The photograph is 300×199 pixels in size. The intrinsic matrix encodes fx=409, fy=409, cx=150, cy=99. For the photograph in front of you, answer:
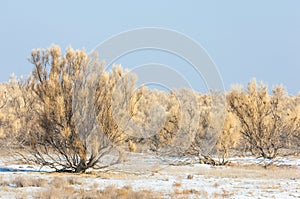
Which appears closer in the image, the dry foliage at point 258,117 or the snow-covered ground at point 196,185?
the snow-covered ground at point 196,185

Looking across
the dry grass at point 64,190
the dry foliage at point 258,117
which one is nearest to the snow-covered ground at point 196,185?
the dry grass at point 64,190

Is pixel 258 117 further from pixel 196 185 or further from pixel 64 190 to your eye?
pixel 64 190

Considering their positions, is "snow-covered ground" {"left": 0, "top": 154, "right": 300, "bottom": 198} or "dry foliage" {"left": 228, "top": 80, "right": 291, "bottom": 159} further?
"dry foliage" {"left": 228, "top": 80, "right": 291, "bottom": 159}

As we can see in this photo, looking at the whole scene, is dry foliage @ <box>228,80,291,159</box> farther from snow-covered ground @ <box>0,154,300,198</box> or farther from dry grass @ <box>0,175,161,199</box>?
dry grass @ <box>0,175,161,199</box>

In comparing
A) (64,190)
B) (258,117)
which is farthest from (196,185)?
(258,117)

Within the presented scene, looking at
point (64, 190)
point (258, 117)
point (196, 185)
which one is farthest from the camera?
point (258, 117)

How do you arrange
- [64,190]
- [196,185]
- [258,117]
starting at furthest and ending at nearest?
[258,117]
[196,185]
[64,190]

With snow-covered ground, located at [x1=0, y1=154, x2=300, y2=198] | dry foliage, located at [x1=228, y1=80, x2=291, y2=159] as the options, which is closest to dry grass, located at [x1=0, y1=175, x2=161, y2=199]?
snow-covered ground, located at [x1=0, y1=154, x2=300, y2=198]

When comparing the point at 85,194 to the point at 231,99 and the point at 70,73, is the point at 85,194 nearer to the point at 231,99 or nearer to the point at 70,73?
the point at 70,73

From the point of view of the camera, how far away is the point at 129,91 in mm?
18312

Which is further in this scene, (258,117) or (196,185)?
(258,117)

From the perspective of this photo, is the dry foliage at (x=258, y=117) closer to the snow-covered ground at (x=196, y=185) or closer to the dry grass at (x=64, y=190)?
the snow-covered ground at (x=196, y=185)

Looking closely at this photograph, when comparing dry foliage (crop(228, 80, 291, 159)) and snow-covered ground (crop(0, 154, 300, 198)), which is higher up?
dry foliage (crop(228, 80, 291, 159))

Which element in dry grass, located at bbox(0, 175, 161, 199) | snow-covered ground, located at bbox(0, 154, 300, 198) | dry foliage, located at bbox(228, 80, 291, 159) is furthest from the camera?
dry foliage, located at bbox(228, 80, 291, 159)
